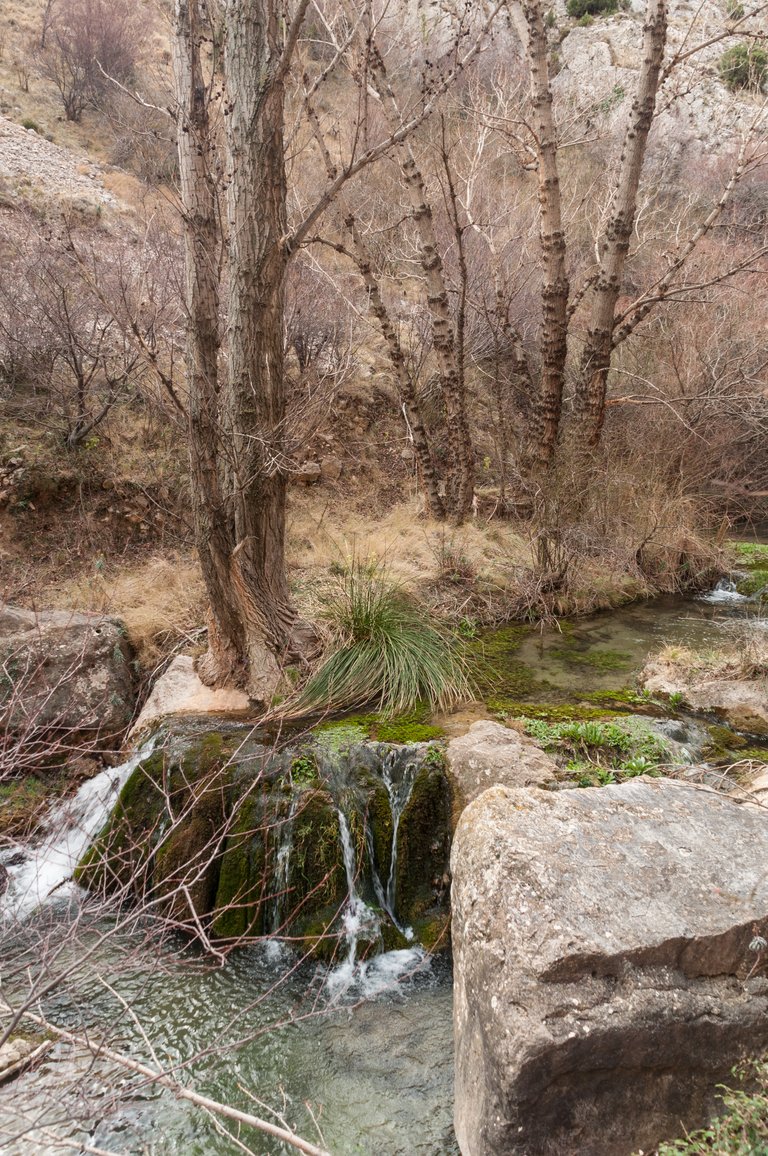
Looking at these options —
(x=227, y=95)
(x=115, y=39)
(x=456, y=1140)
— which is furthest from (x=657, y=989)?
(x=115, y=39)

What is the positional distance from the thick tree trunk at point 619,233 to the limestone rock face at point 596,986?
6077mm

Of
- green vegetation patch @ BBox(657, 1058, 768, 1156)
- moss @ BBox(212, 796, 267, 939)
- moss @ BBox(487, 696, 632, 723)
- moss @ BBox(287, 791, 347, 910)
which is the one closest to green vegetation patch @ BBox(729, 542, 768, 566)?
moss @ BBox(487, 696, 632, 723)

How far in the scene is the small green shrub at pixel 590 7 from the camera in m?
21.8

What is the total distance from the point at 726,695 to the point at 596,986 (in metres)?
3.45

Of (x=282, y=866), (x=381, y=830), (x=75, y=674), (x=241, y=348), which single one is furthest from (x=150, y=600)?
(x=381, y=830)

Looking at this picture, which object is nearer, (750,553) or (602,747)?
(602,747)

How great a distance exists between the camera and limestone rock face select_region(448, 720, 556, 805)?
4168 millimetres

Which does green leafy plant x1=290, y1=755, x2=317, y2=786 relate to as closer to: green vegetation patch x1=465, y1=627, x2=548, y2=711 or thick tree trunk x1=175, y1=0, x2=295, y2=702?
thick tree trunk x1=175, y1=0, x2=295, y2=702

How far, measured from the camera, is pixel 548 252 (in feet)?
25.7

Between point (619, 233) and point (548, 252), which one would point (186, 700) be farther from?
point (619, 233)

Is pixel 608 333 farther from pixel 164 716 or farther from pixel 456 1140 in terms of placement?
pixel 456 1140

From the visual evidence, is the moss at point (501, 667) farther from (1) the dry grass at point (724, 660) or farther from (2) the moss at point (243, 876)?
(2) the moss at point (243, 876)

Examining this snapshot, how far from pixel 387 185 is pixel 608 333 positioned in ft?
28.9

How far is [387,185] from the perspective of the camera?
14.5 meters
